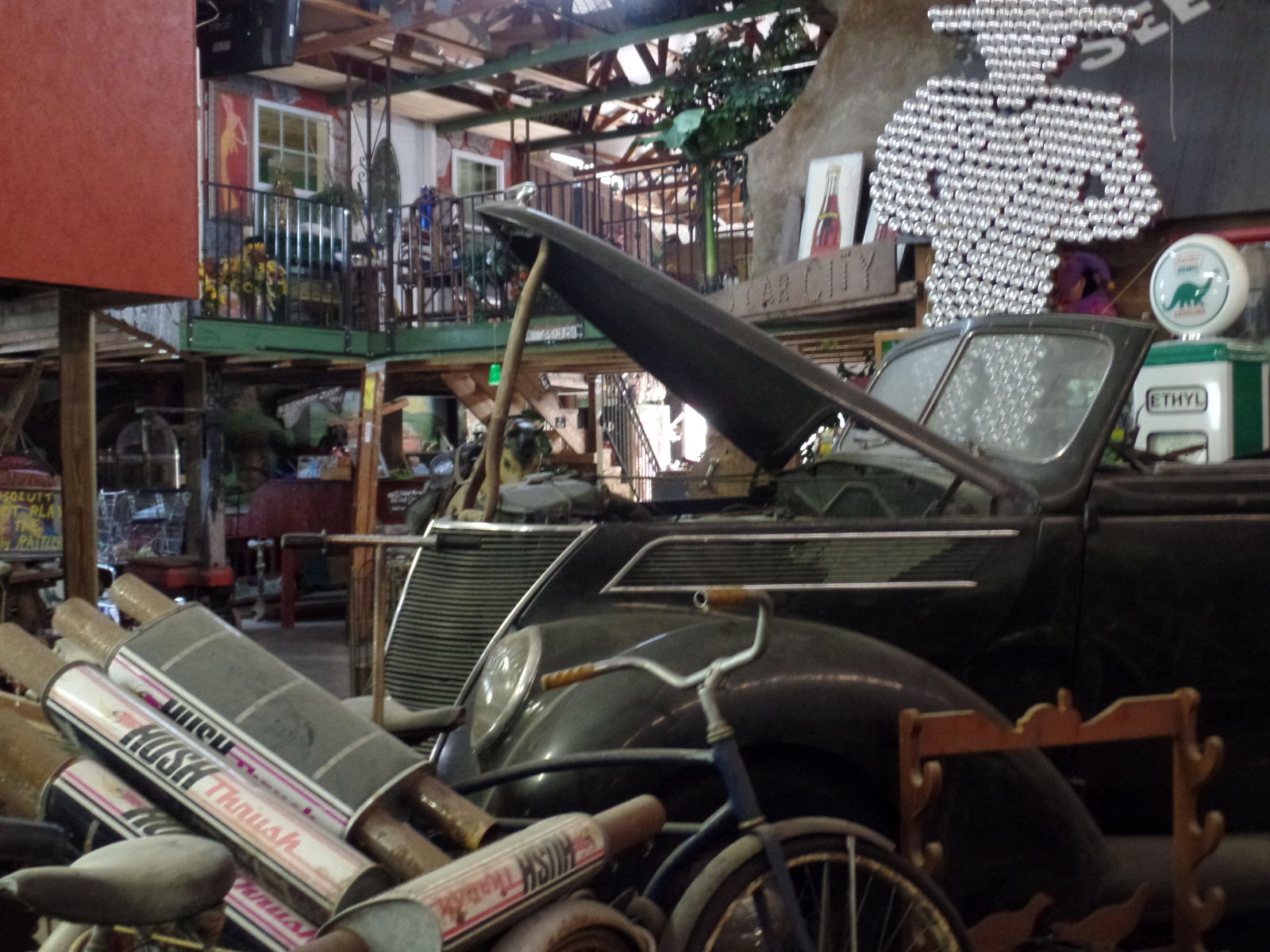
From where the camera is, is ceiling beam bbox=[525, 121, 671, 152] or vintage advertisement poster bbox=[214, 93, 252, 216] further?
ceiling beam bbox=[525, 121, 671, 152]

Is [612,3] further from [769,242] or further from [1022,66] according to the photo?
[1022,66]

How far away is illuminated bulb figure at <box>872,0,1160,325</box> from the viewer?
6766 millimetres

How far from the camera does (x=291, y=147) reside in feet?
50.2

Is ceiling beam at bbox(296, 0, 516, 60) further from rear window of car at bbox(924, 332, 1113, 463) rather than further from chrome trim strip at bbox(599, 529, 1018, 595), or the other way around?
chrome trim strip at bbox(599, 529, 1018, 595)

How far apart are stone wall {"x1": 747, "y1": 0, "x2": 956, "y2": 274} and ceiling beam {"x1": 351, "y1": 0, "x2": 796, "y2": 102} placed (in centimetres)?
174

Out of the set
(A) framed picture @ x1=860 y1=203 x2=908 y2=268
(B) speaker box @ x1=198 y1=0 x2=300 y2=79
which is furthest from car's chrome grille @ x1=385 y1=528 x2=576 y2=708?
(B) speaker box @ x1=198 y1=0 x2=300 y2=79

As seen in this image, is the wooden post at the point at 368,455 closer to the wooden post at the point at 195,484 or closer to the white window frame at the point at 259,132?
the wooden post at the point at 195,484

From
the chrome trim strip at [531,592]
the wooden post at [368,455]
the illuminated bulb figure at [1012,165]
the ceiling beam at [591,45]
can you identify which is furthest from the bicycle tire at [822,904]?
the ceiling beam at [591,45]

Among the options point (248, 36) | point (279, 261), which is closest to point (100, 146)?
point (248, 36)

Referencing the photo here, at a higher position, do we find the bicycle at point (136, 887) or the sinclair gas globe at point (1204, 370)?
the sinclair gas globe at point (1204, 370)

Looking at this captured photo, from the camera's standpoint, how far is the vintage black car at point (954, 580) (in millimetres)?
2607

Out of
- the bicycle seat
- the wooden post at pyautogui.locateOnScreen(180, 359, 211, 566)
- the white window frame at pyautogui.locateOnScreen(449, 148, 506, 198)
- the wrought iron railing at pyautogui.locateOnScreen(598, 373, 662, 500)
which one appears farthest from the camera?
the white window frame at pyautogui.locateOnScreen(449, 148, 506, 198)

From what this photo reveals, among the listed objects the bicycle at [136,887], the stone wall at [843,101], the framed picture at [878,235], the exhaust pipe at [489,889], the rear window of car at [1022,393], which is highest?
the stone wall at [843,101]

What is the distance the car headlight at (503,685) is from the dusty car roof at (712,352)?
941 millimetres
